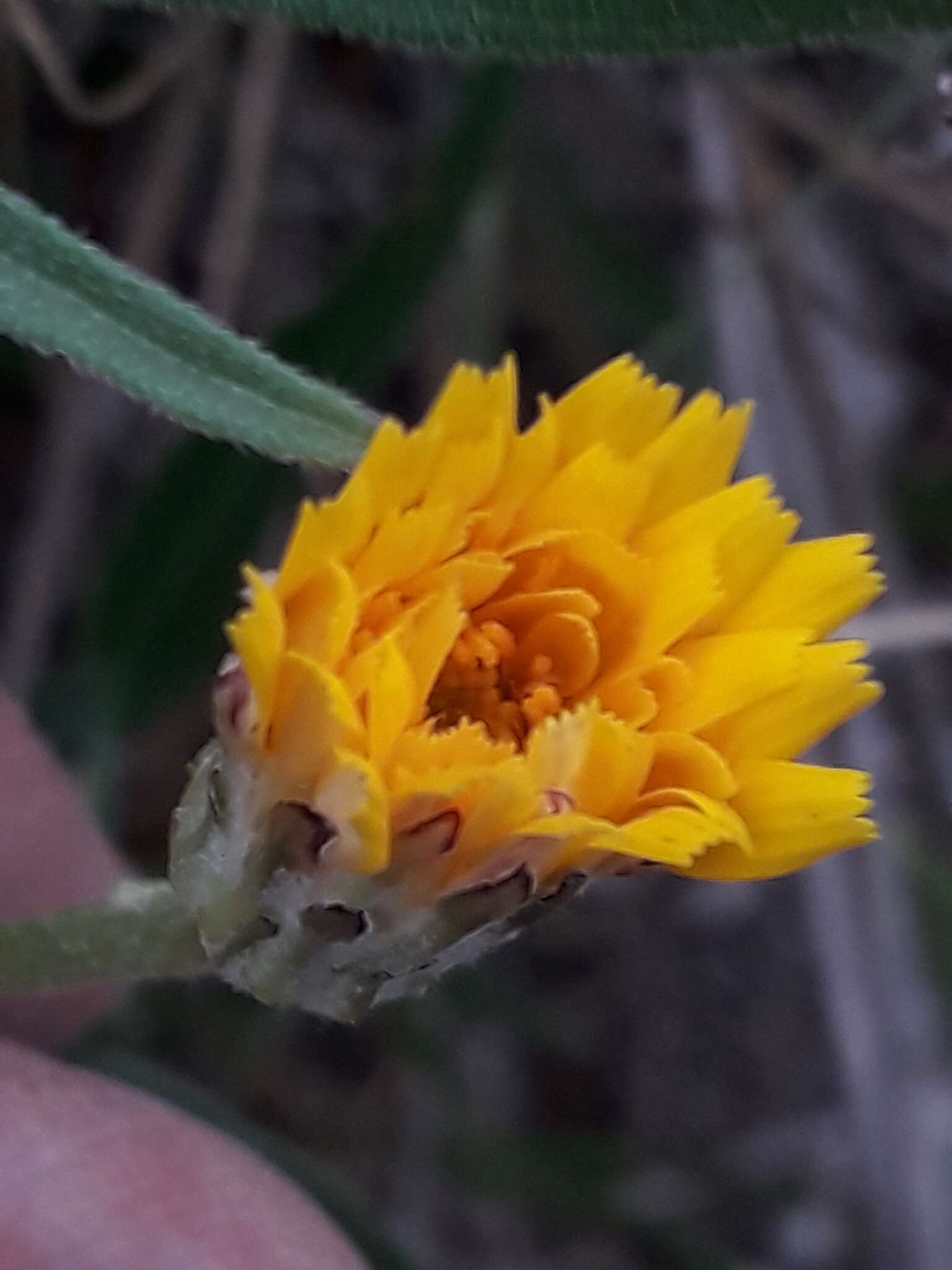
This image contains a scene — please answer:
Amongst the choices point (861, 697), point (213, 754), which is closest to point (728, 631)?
point (861, 697)

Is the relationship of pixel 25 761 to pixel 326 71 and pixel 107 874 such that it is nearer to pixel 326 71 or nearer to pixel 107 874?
pixel 107 874

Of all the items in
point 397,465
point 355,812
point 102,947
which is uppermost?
point 397,465

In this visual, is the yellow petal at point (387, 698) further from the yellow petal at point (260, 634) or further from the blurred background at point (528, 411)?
the blurred background at point (528, 411)

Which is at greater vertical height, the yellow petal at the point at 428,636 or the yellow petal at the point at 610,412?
the yellow petal at the point at 610,412

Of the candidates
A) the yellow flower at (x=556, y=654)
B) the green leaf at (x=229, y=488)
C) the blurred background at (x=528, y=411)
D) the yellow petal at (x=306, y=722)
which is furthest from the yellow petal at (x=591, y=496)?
the green leaf at (x=229, y=488)

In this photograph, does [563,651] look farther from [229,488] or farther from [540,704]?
[229,488]

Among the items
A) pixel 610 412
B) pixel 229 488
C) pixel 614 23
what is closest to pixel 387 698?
pixel 610 412
